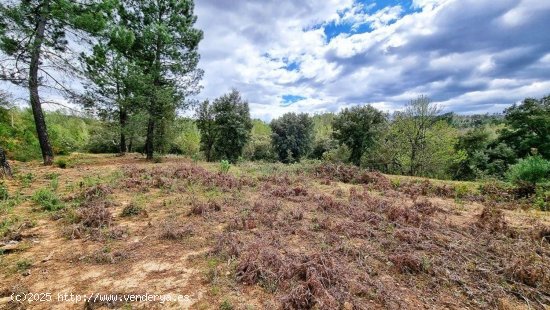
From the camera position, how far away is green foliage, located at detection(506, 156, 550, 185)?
8164 mm

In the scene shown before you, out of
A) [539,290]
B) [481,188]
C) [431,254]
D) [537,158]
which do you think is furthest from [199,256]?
[537,158]

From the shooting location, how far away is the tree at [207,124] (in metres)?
22.9

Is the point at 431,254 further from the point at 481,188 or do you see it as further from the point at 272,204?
the point at 481,188

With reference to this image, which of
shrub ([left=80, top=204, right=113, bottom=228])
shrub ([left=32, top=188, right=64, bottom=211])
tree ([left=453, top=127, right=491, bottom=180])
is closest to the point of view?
shrub ([left=80, top=204, right=113, bottom=228])

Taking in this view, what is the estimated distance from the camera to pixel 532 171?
8.34m

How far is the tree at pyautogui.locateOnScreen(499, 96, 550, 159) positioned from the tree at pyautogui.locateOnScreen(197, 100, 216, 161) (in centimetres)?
2498

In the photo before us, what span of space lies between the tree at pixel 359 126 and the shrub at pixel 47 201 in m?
19.6

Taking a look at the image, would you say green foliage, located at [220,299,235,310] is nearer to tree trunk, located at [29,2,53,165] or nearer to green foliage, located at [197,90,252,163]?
tree trunk, located at [29,2,53,165]

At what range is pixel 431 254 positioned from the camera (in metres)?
4.09

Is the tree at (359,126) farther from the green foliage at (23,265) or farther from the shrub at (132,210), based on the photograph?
the green foliage at (23,265)

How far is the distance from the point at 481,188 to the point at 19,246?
12690 mm

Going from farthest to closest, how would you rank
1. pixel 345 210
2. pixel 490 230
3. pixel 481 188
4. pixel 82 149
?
1. pixel 82 149
2. pixel 481 188
3. pixel 345 210
4. pixel 490 230

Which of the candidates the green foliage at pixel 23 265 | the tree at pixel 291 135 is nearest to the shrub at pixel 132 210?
the green foliage at pixel 23 265

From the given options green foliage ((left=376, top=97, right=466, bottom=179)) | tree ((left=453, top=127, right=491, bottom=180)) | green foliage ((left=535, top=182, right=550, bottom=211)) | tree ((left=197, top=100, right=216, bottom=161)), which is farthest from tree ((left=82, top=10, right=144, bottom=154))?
tree ((left=453, top=127, right=491, bottom=180))
